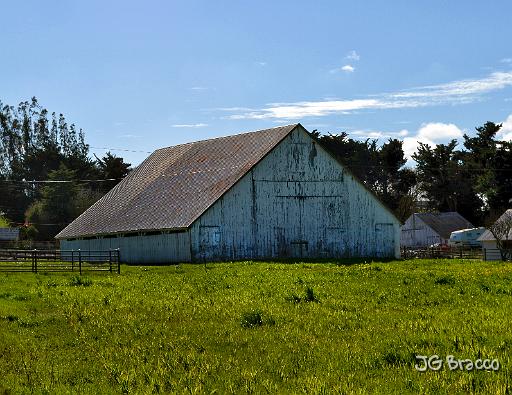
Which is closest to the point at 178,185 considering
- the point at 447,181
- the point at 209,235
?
the point at 209,235

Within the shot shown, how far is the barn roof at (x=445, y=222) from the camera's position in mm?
99225

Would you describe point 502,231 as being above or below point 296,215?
below

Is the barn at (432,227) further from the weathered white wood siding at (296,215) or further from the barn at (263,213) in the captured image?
the weathered white wood siding at (296,215)

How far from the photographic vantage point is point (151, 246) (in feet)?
166

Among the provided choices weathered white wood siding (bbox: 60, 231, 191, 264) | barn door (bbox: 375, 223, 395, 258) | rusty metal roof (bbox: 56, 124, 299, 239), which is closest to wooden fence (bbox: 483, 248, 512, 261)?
barn door (bbox: 375, 223, 395, 258)

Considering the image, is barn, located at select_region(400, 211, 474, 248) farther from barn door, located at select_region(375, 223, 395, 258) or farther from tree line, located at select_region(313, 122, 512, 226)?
barn door, located at select_region(375, 223, 395, 258)

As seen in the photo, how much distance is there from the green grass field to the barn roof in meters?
75.8

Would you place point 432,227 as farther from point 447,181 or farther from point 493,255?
point 493,255

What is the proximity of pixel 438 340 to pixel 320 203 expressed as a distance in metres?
38.7

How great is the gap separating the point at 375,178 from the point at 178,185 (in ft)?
208

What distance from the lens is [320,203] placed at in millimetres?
50938

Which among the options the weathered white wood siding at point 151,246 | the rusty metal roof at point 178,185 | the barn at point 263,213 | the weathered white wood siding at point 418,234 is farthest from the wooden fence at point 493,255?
the weathered white wood siding at point 418,234

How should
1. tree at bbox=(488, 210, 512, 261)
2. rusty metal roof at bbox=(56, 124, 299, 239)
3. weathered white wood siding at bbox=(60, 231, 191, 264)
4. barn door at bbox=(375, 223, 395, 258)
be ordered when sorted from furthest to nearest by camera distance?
1. tree at bbox=(488, 210, 512, 261)
2. barn door at bbox=(375, 223, 395, 258)
3. rusty metal roof at bbox=(56, 124, 299, 239)
4. weathered white wood siding at bbox=(60, 231, 191, 264)

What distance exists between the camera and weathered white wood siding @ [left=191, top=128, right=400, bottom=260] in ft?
157
